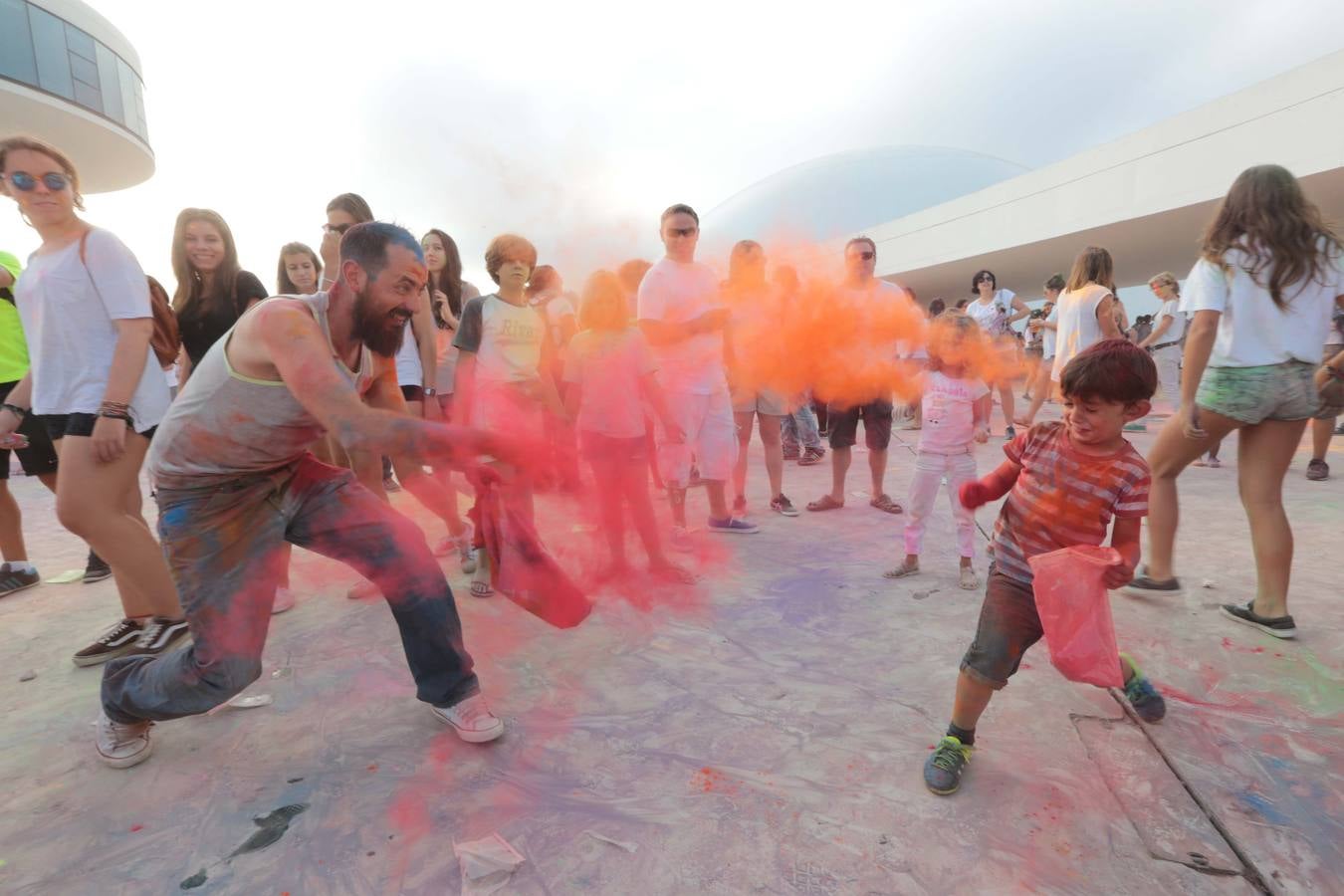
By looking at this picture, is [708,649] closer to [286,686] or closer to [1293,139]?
[286,686]

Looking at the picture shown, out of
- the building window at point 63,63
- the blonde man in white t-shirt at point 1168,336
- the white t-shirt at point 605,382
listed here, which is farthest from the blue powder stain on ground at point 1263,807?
the building window at point 63,63

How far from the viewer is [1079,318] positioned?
426 centimetres

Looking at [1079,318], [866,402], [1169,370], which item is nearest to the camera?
[1079,318]

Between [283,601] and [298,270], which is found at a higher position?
[298,270]

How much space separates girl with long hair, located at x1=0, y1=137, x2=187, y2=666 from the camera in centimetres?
243

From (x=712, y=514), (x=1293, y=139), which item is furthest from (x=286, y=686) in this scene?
(x=1293, y=139)

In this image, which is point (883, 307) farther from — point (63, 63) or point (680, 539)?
point (63, 63)

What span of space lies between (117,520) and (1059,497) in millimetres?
3438

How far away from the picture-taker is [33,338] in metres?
2.54

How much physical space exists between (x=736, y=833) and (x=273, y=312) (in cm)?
184

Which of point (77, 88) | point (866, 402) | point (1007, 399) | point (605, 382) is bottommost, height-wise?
point (1007, 399)

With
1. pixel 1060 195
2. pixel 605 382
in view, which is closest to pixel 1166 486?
pixel 605 382

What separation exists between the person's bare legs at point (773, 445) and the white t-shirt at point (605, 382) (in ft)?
5.31

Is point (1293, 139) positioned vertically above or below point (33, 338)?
above
